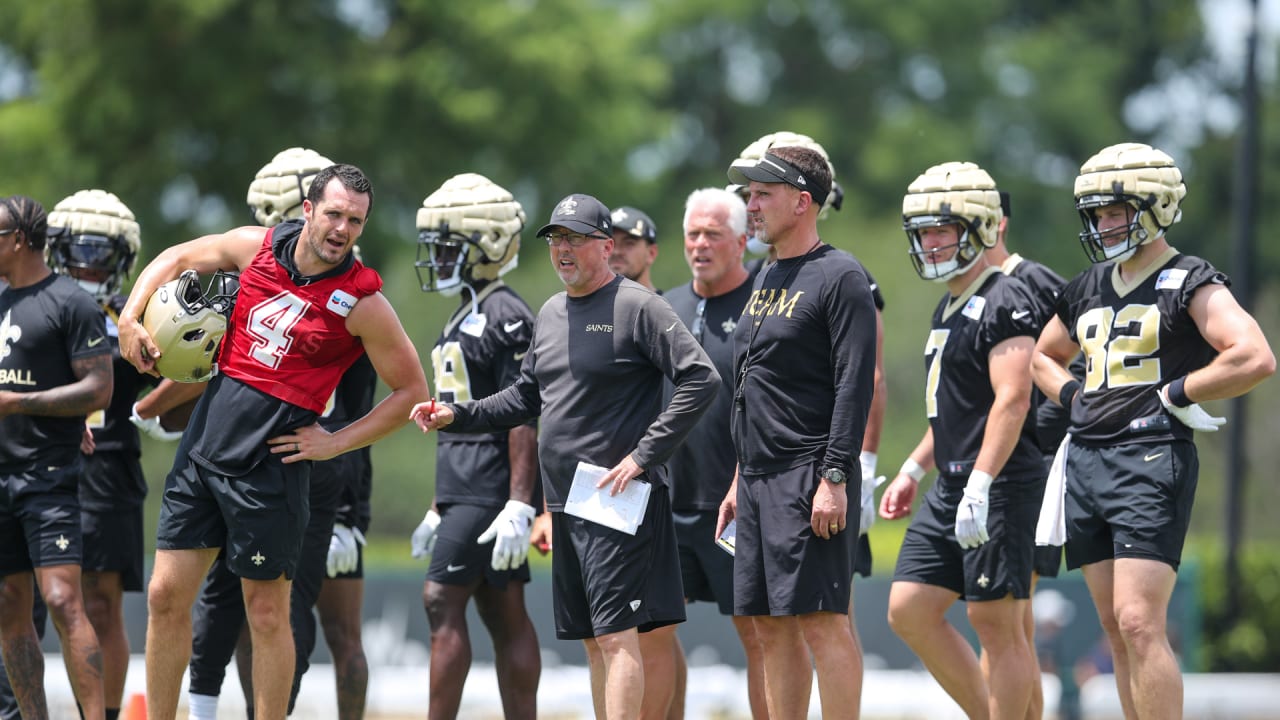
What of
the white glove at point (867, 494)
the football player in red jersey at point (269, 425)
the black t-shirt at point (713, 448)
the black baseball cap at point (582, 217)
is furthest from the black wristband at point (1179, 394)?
the football player in red jersey at point (269, 425)

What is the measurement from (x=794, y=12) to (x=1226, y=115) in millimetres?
10617

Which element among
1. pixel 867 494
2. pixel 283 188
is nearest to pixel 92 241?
pixel 283 188

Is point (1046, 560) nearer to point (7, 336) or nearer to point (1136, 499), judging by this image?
point (1136, 499)

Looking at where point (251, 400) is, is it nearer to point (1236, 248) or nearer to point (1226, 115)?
point (1236, 248)

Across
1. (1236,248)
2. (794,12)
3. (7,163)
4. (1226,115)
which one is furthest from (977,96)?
(7,163)

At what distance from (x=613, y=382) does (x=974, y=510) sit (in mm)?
1767

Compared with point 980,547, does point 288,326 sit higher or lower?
higher

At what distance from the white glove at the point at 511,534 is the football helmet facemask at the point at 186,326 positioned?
4.91 feet

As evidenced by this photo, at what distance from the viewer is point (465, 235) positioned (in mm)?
7961

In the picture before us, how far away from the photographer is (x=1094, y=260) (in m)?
7.06

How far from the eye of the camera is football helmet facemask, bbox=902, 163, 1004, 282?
757 centimetres

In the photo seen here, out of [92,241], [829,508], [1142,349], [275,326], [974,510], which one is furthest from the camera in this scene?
[92,241]

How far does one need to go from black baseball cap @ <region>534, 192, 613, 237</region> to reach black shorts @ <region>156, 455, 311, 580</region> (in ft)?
4.92

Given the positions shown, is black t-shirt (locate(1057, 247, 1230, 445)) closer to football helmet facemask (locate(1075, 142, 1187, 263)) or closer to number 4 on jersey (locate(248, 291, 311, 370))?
football helmet facemask (locate(1075, 142, 1187, 263))
